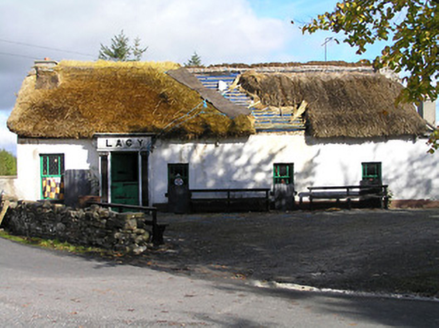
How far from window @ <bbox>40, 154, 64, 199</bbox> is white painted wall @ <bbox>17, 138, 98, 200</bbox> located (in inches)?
7.3

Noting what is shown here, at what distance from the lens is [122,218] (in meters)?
10.3

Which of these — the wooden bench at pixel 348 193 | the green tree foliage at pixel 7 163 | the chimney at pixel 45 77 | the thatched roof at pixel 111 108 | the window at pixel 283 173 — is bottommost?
the wooden bench at pixel 348 193

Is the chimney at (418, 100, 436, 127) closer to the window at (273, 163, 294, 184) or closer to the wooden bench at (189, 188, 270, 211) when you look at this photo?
the window at (273, 163, 294, 184)

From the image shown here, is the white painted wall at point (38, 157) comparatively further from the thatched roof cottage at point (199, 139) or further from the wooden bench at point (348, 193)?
the wooden bench at point (348, 193)

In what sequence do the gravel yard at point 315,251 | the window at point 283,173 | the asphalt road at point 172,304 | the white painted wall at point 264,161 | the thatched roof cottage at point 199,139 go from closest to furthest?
the asphalt road at point 172,304 → the gravel yard at point 315,251 → the thatched roof cottage at point 199,139 → the white painted wall at point 264,161 → the window at point 283,173

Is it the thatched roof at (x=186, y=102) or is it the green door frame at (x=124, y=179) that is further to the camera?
the green door frame at (x=124, y=179)

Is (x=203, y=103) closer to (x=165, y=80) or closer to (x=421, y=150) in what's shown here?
(x=165, y=80)

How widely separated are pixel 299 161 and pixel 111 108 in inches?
313

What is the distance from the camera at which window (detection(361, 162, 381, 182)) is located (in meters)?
18.9

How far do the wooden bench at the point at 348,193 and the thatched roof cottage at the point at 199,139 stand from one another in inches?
19.3

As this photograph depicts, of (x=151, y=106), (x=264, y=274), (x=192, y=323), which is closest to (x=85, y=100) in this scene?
(x=151, y=106)

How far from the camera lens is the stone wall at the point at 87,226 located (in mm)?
10297

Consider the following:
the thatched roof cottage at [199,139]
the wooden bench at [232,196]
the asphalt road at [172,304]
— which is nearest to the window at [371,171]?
the thatched roof cottage at [199,139]

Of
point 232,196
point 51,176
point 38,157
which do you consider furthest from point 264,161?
point 38,157
